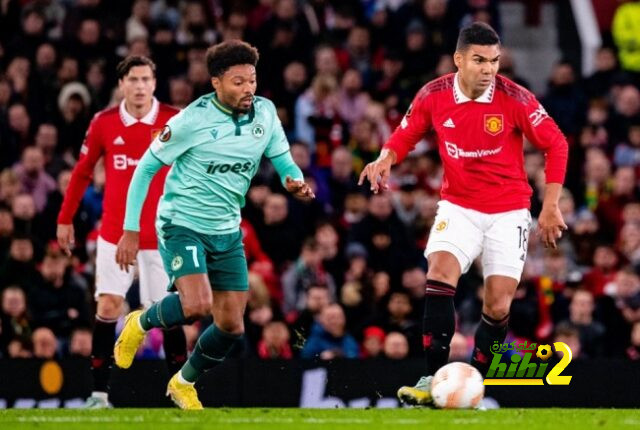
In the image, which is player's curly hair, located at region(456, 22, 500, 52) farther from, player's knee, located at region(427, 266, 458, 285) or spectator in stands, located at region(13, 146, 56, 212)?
spectator in stands, located at region(13, 146, 56, 212)

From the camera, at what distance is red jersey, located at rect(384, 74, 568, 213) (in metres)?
10.3

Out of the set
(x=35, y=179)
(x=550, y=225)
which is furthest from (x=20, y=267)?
(x=550, y=225)

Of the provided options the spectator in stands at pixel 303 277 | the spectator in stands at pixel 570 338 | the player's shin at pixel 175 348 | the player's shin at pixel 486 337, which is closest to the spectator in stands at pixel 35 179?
the spectator in stands at pixel 303 277

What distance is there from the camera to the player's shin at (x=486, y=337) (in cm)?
1045

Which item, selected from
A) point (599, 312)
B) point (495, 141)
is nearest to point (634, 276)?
point (599, 312)

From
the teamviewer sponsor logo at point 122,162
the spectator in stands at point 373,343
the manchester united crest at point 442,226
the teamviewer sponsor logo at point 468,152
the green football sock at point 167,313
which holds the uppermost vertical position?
the teamviewer sponsor logo at point 468,152

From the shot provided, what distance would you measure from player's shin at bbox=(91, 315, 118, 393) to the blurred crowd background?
7.71 ft

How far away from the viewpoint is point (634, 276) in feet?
47.8

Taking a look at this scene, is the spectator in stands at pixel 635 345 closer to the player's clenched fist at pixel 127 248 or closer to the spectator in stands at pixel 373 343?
the spectator in stands at pixel 373 343

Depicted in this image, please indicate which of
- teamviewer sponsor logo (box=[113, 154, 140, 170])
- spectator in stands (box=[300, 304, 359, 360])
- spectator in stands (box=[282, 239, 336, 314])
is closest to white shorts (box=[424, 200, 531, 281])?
teamviewer sponsor logo (box=[113, 154, 140, 170])

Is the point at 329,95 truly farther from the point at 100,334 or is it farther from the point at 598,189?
the point at 100,334

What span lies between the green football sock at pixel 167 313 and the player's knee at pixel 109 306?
1.00 meters

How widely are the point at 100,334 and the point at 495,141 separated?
3.09 m

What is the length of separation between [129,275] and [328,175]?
5043 millimetres
